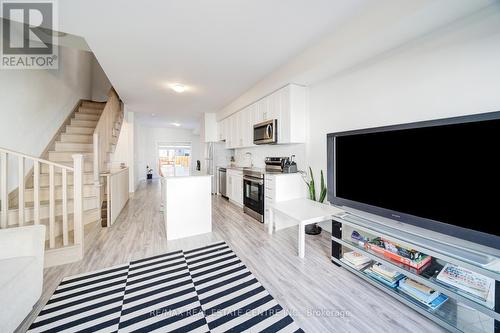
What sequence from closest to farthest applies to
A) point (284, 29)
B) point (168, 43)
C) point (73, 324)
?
point (73, 324)
point (284, 29)
point (168, 43)

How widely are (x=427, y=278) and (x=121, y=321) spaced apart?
2323mm

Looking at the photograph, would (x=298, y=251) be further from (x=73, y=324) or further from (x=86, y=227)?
(x=86, y=227)

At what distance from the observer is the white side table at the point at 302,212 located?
2292 millimetres

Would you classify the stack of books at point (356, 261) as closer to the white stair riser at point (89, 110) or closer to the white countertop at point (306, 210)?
the white countertop at point (306, 210)

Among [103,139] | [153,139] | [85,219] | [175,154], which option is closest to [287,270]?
[85,219]

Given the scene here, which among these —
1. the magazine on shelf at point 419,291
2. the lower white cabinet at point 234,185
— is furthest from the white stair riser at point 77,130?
the magazine on shelf at point 419,291

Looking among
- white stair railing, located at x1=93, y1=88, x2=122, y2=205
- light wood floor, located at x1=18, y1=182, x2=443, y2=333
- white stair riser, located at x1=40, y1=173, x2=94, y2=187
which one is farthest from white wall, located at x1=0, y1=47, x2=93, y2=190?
light wood floor, located at x1=18, y1=182, x2=443, y2=333

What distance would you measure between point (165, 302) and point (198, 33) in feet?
8.89

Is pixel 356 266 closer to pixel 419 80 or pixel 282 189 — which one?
Answer: pixel 282 189

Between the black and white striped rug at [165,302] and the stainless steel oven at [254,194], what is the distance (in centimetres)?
141

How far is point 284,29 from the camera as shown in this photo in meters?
2.12

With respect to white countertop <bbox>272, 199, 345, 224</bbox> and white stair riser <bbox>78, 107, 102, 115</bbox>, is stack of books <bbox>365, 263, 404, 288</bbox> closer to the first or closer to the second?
white countertop <bbox>272, 199, 345, 224</bbox>

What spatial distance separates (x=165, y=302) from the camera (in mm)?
1615

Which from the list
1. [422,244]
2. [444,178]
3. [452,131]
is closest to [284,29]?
[452,131]
